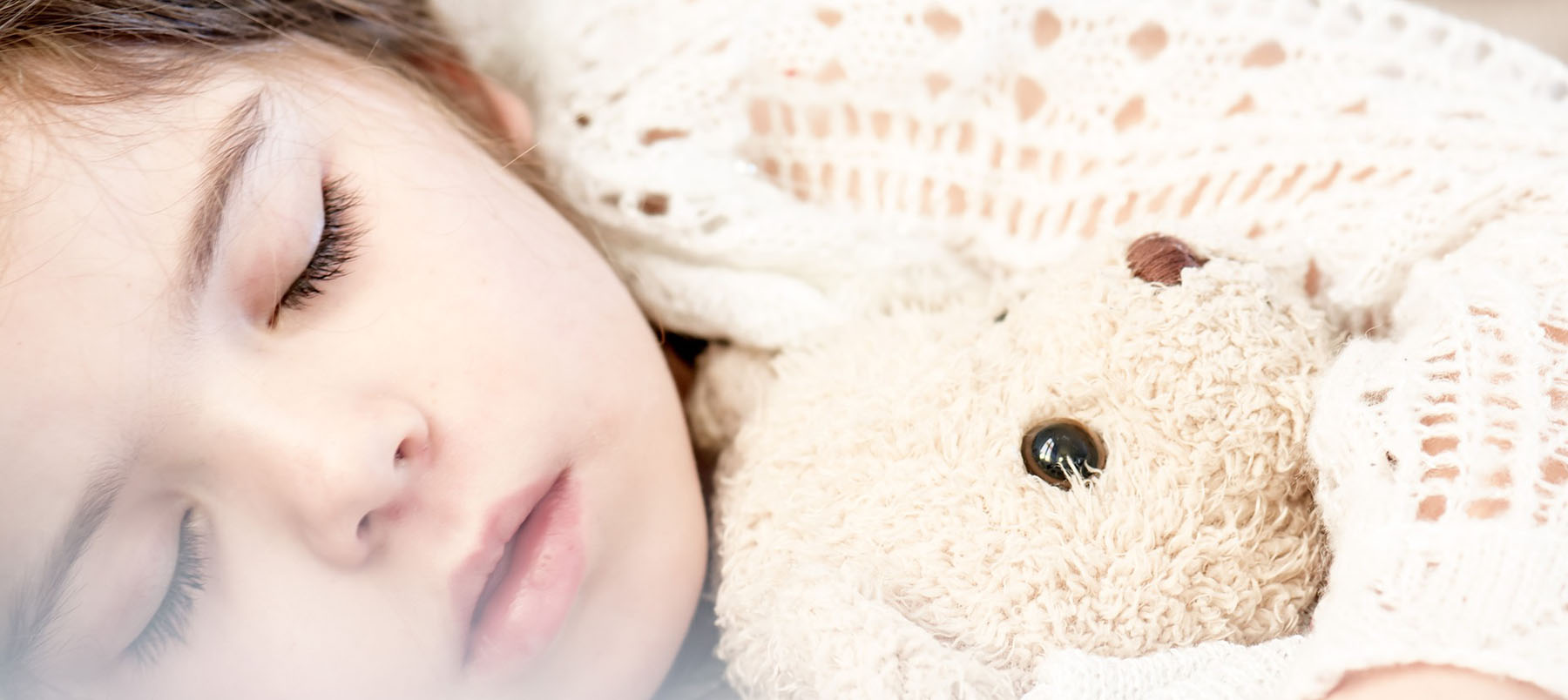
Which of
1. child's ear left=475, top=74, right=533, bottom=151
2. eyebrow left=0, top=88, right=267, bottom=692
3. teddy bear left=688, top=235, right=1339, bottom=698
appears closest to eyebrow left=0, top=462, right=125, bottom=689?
eyebrow left=0, top=88, right=267, bottom=692

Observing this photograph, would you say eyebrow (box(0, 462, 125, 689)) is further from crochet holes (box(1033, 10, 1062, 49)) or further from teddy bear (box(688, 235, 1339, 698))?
crochet holes (box(1033, 10, 1062, 49))

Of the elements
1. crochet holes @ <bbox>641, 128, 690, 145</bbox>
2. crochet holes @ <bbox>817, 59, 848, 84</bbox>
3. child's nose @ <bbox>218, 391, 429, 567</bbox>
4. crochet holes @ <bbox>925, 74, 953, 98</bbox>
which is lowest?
child's nose @ <bbox>218, 391, 429, 567</bbox>

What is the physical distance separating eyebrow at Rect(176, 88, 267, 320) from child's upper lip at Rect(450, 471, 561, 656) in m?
0.21

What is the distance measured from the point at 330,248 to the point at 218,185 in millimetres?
74

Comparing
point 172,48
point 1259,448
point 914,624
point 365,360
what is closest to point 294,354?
point 365,360

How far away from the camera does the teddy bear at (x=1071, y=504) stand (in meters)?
0.56

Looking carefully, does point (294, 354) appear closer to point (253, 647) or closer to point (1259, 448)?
point (253, 647)

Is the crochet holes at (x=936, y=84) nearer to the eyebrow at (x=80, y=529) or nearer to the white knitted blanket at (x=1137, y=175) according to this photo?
the white knitted blanket at (x=1137, y=175)

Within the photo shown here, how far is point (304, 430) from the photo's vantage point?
581 mm

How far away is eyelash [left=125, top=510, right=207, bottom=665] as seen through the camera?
0.56 metres

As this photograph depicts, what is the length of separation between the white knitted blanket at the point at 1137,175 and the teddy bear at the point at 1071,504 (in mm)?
29

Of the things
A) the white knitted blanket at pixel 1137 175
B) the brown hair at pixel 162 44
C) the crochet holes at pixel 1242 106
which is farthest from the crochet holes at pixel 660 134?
the crochet holes at pixel 1242 106

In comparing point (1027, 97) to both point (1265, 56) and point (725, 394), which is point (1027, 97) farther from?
point (725, 394)

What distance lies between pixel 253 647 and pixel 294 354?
174 mm
